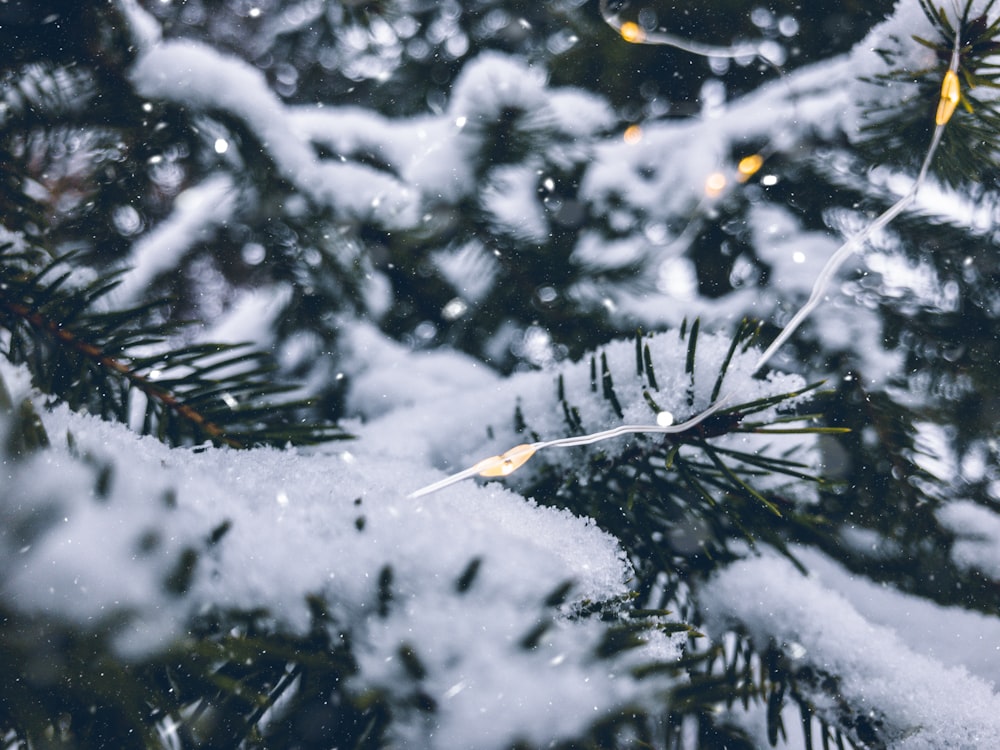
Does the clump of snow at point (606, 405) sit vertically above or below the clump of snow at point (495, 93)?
below

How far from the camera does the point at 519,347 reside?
1060 mm

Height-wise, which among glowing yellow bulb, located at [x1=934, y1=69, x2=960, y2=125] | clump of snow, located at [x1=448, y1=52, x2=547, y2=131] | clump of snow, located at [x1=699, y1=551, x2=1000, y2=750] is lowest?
clump of snow, located at [x1=699, y1=551, x2=1000, y2=750]

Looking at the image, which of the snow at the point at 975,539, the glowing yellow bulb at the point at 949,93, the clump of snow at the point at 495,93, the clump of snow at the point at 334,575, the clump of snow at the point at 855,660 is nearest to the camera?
the clump of snow at the point at 334,575

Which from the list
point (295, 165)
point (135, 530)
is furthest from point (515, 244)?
point (135, 530)

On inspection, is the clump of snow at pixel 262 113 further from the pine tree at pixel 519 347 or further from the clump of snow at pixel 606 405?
the clump of snow at pixel 606 405

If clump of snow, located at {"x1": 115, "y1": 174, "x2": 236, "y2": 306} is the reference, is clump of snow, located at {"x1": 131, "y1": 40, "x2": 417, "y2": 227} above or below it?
above

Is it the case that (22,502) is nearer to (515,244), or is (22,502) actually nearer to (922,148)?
(515,244)

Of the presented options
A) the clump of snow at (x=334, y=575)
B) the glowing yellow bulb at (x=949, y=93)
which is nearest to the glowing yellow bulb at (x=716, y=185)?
the glowing yellow bulb at (x=949, y=93)

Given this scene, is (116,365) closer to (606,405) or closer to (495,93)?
(606,405)

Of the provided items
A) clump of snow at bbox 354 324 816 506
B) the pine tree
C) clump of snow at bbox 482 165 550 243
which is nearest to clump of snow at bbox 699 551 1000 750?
the pine tree

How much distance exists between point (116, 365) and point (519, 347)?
2.36ft

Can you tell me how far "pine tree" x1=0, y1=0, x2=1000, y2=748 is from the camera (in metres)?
0.29

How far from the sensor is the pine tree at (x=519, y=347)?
0.29 metres

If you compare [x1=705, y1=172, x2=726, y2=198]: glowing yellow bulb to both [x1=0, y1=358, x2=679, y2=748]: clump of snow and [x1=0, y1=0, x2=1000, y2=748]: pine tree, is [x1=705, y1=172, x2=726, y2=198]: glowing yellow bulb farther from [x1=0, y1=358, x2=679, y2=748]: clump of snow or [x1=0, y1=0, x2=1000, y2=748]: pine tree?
[x1=0, y1=358, x2=679, y2=748]: clump of snow
